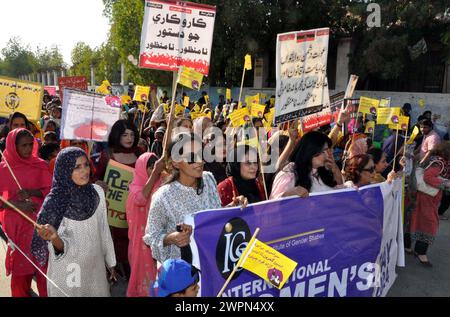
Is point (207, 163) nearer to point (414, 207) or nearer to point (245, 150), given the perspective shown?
point (245, 150)

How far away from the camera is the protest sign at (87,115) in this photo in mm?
4449

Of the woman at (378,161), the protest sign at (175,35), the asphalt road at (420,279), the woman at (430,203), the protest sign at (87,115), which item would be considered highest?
the protest sign at (175,35)

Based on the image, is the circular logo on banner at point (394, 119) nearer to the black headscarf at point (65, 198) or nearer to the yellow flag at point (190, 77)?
the yellow flag at point (190, 77)

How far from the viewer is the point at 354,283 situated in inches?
145

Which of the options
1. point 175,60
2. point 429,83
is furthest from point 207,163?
point 429,83

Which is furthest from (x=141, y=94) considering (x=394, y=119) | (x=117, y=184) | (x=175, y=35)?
(x=117, y=184)

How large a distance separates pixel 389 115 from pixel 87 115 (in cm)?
474

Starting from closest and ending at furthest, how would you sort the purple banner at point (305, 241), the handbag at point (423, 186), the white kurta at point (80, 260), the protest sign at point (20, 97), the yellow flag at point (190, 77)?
the purple banner at point (305, 241) < the white kurta at point (80, 260) < the yellow flag at point (190, 77) < the protest sign at point (20, 97) < the handbag at point (423, 186)

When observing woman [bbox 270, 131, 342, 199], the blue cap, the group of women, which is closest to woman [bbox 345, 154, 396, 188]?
the group of women

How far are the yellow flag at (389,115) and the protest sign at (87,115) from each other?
14.2 feet

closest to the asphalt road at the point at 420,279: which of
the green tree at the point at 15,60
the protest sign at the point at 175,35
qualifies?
the protest sign at the point at 175,35

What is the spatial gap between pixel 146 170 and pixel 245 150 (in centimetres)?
91

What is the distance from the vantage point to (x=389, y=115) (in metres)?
6.75

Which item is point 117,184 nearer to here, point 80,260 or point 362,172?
point 80,260
